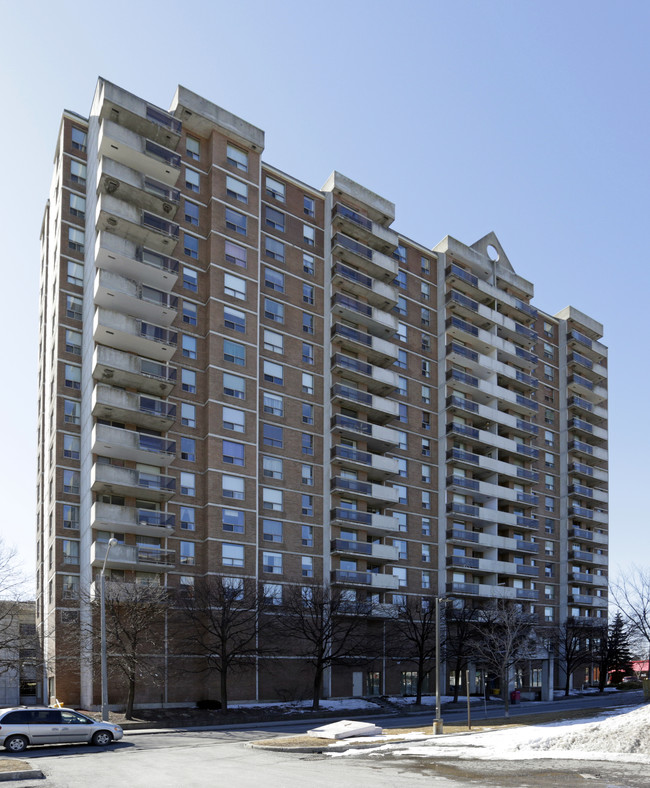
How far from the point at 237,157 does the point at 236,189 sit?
2779 millimetres

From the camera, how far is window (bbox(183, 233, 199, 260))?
56.6 metres

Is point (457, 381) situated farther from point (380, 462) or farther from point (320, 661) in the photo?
point (320, 661)

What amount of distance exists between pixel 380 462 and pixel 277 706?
20.9 meters

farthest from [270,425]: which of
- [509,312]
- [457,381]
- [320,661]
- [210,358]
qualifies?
[509,312]

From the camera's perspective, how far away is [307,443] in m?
59.9

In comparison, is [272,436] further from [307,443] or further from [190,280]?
[190,280]

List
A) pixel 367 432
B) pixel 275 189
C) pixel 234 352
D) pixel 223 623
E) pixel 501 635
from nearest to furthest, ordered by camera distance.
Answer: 1. pixel 223 623
2. pixel 234 352
3. pixel 501 635
4. pixel 275 189
5. pixel 367 432

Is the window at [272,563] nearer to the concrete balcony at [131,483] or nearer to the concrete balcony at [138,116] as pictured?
the concrete balcony at [131,483]

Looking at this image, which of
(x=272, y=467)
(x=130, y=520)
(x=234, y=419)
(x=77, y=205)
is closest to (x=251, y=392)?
(x=234, y=419)

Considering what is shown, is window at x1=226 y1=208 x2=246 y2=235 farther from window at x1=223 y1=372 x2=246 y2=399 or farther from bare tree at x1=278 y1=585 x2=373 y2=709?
bare tree at x1=278 y1=585 x2=373 y2=709

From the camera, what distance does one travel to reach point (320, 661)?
50.1 metres

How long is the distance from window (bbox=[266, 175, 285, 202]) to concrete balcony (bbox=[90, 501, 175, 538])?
88.7 feet

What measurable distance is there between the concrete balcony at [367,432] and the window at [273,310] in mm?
8915

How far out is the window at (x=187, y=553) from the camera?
52062mm
